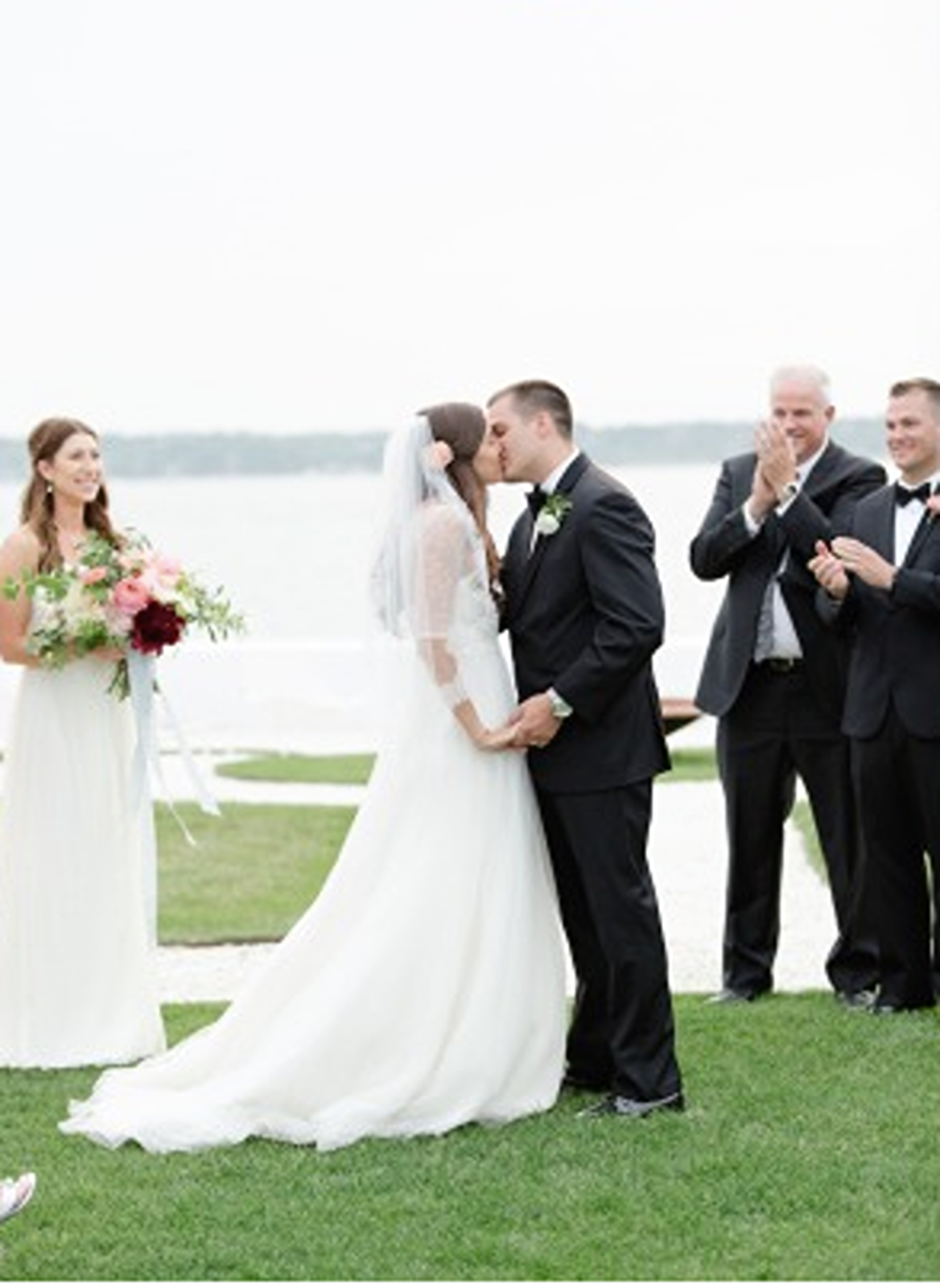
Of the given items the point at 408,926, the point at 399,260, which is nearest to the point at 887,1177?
the point at 408,926

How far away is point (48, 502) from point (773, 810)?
8.11ft

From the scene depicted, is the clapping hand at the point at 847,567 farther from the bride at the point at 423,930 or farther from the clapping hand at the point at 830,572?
the bride at the point at 423,930

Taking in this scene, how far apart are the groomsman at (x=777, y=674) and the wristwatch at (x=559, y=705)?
1592 millimetres

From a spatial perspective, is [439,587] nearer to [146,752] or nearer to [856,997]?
[146,752]

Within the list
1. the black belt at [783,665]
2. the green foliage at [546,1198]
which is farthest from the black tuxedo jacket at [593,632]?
the black belt at [783,665]

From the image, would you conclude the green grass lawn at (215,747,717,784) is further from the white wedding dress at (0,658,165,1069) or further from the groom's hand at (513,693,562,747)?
the groom's hand at (513,693,562,747)

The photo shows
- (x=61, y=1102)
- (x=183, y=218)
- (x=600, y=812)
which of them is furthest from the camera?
(x=183, y=218)

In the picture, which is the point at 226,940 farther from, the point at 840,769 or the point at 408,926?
the point at 408,926

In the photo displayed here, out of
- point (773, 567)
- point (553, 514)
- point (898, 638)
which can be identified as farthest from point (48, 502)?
point (898, 638)

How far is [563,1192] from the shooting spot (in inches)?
226

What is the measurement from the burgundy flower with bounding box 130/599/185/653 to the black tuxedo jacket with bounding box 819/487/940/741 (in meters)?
1.99

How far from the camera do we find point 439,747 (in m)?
6.51

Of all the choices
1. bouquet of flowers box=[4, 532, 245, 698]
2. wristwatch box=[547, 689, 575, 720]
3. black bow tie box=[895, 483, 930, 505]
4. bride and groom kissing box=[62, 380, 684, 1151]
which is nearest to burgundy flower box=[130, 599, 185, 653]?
bouquet of flowers box=[4, 532, 245, 698]

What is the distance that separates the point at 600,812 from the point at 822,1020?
1666 mm
